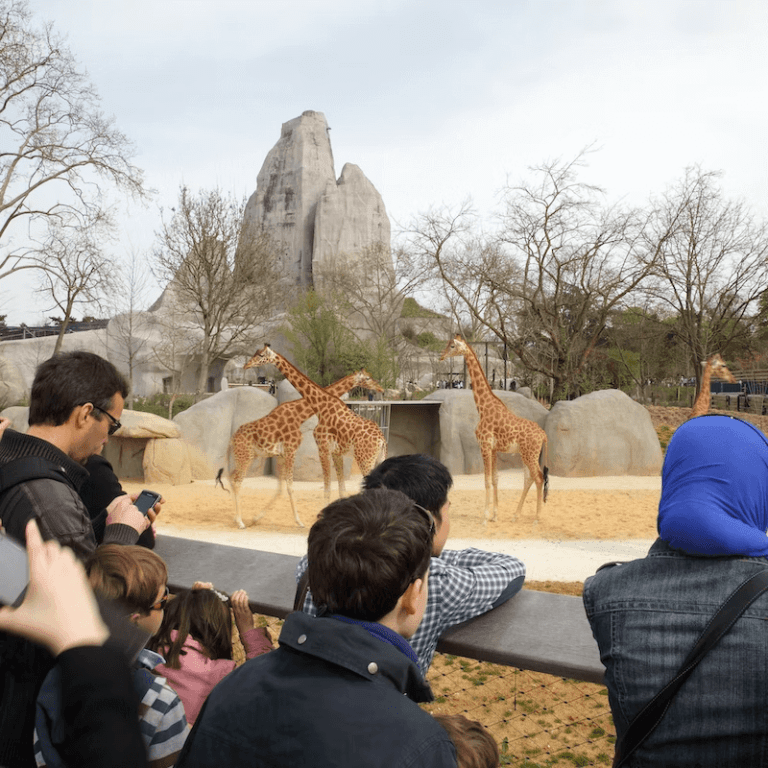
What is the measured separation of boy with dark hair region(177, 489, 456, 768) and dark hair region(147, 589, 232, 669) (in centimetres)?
83

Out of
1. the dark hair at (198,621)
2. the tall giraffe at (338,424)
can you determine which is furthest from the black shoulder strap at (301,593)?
the tall giraffe at (338,424)

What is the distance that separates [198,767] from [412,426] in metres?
13.3

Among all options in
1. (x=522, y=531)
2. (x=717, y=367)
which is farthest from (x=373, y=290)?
(x=522, y=531)

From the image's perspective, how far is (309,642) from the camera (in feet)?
3.19

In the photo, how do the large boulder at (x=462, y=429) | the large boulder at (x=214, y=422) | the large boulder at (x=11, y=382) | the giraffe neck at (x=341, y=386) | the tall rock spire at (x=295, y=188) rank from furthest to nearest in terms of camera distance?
the tall rock spire at (x=295, y=188) < the large boulder at (x=11, y=382) < the large boulder at (x=462, y=429) < the large boulder at (x=214, y=422) < the giraffe neck at (x=341, y=386)

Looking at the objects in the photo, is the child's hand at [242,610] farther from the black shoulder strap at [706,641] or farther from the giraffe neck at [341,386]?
the giraffe neck at [341,386]

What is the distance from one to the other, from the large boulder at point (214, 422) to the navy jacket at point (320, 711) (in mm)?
11046

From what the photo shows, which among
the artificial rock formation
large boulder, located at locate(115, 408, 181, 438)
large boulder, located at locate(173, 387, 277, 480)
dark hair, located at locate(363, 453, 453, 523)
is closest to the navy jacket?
dark hair, located at locate(363, 453, 453, 523)

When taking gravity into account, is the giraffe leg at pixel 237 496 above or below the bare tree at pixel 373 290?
below

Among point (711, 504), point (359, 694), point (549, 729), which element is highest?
point (711, 504)

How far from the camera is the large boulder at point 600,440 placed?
1226cm

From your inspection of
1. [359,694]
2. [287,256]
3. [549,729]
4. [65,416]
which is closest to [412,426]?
[549,729]

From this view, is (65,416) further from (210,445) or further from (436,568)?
(210,445)

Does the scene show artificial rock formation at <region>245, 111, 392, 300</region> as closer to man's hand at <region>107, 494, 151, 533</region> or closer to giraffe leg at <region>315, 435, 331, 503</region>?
giraffe leg at <region>315, 435, 331, 503</region>
